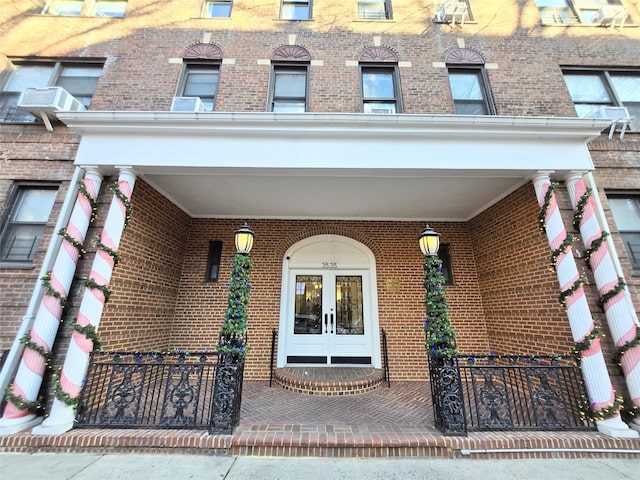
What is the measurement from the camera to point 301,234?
6453 millimetres

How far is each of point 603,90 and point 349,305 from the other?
277 inches

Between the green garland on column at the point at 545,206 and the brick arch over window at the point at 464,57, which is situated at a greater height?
the brick arch over window at the point at 464,57

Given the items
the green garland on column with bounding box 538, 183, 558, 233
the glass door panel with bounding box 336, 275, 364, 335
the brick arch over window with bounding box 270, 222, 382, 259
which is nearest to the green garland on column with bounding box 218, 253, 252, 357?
the brick arch over window with bounding box 270, 222, 382, 259

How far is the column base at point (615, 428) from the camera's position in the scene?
126 inches

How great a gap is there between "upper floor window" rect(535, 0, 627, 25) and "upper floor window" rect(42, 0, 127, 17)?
9.84m

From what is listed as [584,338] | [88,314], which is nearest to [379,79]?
[584,338]

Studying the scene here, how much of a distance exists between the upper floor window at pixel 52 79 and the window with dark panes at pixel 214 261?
12.1 feet

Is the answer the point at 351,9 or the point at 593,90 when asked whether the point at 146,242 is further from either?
the point at 593,90

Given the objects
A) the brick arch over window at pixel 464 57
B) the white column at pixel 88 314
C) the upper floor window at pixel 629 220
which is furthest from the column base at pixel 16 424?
the brick arch over window at pixel 464 57

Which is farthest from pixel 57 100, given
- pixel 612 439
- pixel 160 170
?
pixel 612 439

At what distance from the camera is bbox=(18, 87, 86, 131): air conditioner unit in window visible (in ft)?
14.7

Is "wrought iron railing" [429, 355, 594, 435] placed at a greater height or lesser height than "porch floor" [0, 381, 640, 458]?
greater

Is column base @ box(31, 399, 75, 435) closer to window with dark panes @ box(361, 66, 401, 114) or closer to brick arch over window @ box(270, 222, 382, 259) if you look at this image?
brick arch over window @ box(270, 222, 382, 259)

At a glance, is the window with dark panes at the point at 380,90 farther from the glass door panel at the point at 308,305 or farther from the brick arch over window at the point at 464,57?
the glass door panel at the point at 308,305
